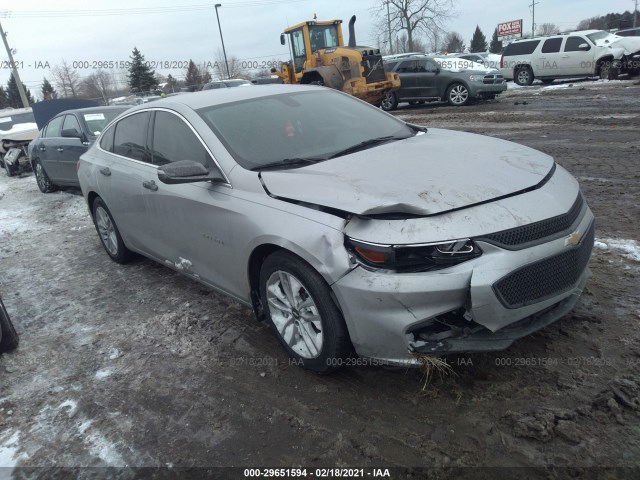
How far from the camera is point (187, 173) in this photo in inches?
129

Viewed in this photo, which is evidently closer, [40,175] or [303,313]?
[303,313]

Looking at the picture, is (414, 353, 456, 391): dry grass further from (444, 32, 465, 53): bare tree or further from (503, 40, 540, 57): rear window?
(444, 32, 465, 53): bare tree

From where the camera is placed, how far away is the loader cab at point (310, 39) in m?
17.3

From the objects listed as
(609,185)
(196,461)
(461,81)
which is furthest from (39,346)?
(461,81)

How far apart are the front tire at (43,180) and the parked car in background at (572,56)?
61.6 ft

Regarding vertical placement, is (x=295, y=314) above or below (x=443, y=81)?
below

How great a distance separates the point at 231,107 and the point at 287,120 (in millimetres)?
469

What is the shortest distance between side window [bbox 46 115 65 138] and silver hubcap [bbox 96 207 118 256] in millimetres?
4864

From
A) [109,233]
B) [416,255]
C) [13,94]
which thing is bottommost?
[109,233]

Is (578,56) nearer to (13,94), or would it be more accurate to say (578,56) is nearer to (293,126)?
(293,126)

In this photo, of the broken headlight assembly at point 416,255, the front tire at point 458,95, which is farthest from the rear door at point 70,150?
the front tire at point 458,95

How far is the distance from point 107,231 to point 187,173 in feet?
8.65

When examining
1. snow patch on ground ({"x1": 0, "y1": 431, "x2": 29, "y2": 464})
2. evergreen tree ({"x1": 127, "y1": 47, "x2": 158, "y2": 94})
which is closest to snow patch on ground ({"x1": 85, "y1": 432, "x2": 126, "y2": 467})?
snow patch on ground ({"x1": 0, "y1": 431, "x2": 29, "y2": 464})

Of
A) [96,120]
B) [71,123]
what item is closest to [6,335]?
[96,120]
